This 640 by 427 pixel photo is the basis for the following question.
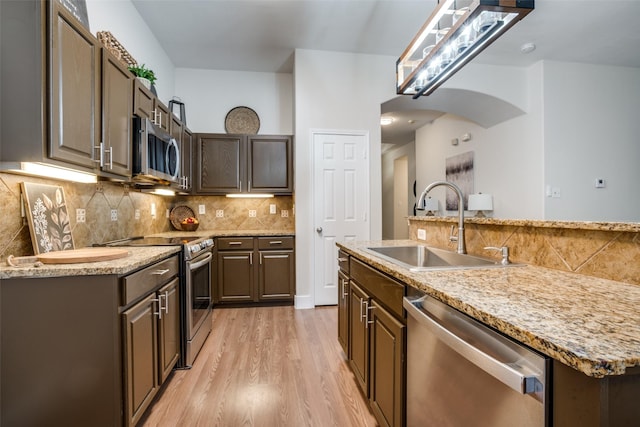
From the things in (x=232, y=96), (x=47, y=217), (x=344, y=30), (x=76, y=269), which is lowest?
(x=76, y=269)

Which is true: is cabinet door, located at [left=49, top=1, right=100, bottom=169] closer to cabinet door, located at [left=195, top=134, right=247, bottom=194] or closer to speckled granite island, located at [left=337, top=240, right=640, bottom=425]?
speckled granite island, located at [left=337, top=240, right=640, bottom=425]

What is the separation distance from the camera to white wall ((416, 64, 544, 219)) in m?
3.85

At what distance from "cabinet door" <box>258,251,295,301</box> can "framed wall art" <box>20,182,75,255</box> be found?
1.93m

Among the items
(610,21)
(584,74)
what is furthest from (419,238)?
(584,74)

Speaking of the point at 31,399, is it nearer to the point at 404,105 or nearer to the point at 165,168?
the point at 165,168

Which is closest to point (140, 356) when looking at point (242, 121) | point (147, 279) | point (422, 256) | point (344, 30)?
point (147, 279)

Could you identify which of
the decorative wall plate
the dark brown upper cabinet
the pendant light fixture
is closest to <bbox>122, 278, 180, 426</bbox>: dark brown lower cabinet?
the dark brown upper cabinet

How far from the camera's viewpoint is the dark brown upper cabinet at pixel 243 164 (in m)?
3.65

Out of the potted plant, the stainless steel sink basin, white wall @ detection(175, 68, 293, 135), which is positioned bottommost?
the stainless steel sink basin

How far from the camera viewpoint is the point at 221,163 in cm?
368

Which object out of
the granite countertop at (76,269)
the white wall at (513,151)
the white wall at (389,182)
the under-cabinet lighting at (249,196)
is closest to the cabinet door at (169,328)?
the granite countertop at (76,269)

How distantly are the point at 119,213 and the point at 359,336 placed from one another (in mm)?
2204

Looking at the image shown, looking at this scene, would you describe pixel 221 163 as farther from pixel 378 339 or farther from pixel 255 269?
pixel 378 339

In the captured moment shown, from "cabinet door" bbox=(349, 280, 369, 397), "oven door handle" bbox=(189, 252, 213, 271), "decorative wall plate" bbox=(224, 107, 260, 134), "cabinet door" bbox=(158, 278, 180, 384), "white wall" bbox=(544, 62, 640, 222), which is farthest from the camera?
"decorative wall plate" bbox=(224, 107, 260, 134)
